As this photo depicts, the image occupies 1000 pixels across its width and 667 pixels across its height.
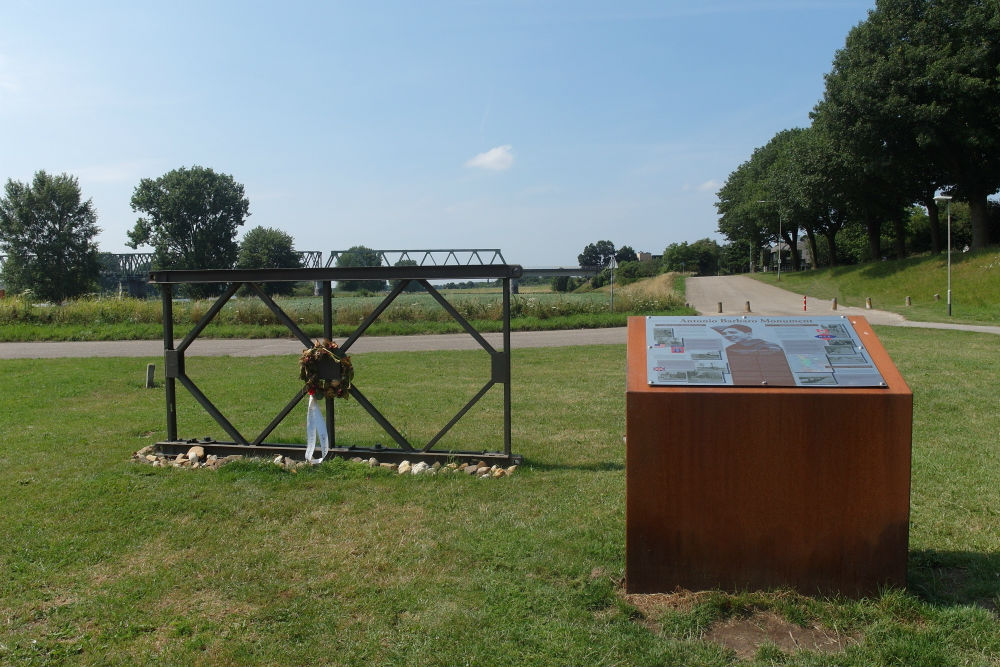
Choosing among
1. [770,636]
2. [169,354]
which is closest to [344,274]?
[169,354]

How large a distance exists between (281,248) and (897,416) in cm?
7267

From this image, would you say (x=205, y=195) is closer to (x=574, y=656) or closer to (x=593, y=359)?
(x=593, y=359)

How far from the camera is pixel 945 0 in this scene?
127 ft

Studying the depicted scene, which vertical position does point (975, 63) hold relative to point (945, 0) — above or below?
below

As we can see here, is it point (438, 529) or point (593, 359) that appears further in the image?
point (593, 359)

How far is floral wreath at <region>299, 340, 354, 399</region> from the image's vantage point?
23.1 feet

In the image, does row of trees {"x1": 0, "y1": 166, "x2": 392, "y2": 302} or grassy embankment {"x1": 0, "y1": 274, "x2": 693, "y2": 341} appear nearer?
grassy embankment {"x1": 0, "y1": 274, "x2": 693, "y2": 341}

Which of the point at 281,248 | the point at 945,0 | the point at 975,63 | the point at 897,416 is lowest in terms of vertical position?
the point at 897,416

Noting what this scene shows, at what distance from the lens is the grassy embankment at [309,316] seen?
2435cm

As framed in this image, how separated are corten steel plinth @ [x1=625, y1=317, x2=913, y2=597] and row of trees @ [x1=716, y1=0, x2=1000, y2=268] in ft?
122

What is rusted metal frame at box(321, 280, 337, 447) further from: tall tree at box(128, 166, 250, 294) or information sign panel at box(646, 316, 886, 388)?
tall tree at box(128, 166, 250, 294)

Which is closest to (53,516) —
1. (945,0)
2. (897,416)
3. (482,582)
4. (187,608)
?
(187,608)

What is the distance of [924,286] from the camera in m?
36.2

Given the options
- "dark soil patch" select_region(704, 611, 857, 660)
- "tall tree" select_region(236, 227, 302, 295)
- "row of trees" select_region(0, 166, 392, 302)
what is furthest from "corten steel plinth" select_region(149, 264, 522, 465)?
"tall tree" select_region(236, 227, 302, 295)
